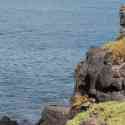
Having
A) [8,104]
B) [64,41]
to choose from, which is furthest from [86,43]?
[8,104]

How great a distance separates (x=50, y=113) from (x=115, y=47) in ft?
18.4

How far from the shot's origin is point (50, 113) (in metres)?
24.3

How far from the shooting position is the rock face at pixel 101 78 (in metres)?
17.8

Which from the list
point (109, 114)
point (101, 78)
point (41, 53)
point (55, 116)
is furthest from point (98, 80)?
point (41, 53)

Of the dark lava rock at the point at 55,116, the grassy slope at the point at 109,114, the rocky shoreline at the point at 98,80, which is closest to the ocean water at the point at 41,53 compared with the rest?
the dark lava rock at the point at 55,116

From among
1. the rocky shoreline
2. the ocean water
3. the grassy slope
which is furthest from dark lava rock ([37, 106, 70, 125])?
the ocean water

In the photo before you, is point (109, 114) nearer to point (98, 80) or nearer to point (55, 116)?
point (98, 80)

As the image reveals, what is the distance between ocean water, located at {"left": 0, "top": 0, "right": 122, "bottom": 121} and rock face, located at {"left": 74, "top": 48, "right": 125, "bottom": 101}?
832 inches

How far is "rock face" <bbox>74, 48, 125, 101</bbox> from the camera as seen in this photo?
17.8 metres

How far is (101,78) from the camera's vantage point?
18.1 m

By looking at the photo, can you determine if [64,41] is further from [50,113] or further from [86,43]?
[50,113]

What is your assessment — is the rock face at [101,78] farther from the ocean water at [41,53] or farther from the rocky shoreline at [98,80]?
the ocean water at [41,53]

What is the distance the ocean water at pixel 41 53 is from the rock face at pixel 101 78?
21.1m

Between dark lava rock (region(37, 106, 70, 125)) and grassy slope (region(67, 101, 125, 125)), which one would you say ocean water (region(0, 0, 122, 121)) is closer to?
dark lava rock (region(37, 106, 70, 125))
